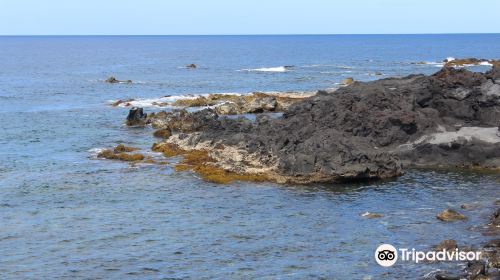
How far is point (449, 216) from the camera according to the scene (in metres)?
36.0

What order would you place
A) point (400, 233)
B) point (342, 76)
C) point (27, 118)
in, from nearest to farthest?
point (400, 233)
point (27, 118)
point (342, 76)

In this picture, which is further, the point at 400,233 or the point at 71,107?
the point at 71,107

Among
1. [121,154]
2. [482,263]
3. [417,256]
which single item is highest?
[482,263]

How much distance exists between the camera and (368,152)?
4716cm

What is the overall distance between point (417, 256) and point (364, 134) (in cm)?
2542

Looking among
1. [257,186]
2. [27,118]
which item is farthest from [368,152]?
[27,118]

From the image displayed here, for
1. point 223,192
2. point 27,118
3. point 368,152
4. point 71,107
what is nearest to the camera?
point 223,192

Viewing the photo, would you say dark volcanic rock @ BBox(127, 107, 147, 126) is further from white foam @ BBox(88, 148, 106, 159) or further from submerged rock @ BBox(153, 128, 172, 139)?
white foam @ BBox(88, 148, 106, 159)

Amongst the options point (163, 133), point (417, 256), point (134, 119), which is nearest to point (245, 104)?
point (134, 119)

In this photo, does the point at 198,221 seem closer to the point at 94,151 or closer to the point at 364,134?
the point at 364,134

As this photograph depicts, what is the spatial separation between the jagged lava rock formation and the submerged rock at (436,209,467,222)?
9949mm

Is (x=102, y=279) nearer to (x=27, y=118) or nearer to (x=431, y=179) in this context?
(x=431, y=179)

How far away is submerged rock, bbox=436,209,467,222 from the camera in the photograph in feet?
118

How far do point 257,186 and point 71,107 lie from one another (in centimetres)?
5373
